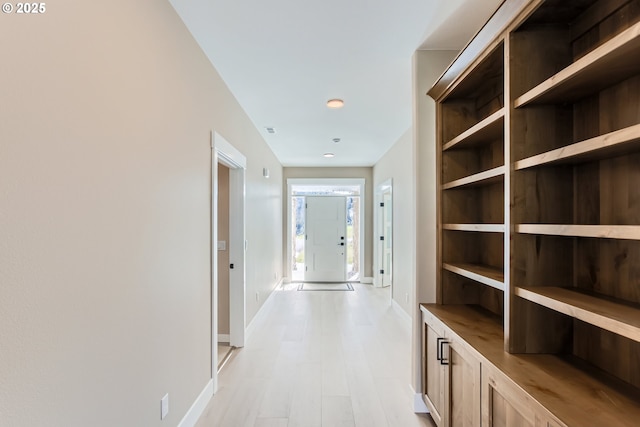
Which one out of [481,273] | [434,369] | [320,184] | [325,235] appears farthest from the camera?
[325,235]

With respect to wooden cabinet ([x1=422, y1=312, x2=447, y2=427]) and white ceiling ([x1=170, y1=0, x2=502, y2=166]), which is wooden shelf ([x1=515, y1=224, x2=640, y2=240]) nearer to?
wooden cabinet ([x1=422, y1=312, x2=447, y2=427])

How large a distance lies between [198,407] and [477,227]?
7.30ft

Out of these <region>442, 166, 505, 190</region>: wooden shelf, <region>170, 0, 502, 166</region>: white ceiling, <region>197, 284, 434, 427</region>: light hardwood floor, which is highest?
<region>170, 0, 502, 166</region>: white ceiling

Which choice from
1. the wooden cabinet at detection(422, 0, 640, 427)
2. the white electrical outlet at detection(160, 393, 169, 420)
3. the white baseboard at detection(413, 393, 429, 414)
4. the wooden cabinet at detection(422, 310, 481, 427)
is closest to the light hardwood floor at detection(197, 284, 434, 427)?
the white baseboard at detection(413, 393, 429, 414)

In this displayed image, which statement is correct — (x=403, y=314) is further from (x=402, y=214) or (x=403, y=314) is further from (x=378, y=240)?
(x=378, y=240)

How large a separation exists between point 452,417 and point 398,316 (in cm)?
286

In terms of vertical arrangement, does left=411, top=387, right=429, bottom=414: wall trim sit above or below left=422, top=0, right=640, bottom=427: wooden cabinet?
below

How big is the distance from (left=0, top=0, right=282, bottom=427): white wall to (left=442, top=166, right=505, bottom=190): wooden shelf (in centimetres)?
173

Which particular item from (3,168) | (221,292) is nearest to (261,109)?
(221,292)

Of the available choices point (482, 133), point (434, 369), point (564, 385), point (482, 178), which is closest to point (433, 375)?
point (434, 369)

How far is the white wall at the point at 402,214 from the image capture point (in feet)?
13.6

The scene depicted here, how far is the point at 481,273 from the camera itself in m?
1.72

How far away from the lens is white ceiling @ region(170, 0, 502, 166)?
1.80 meters

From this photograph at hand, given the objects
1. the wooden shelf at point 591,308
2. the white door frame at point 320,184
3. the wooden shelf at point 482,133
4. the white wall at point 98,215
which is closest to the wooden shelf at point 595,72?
the wooden shelf at point 482,133
